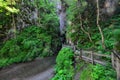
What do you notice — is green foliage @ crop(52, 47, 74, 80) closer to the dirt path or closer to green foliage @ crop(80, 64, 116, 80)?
the dirt path

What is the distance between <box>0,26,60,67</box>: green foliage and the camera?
19.3m

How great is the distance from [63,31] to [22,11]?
23.3ft

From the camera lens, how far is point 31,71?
15.0 m

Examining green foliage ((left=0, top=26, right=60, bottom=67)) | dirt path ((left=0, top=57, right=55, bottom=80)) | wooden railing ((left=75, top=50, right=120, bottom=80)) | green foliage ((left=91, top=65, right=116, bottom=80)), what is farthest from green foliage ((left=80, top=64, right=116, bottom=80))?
green foliage ((left=0, top=26, right=60, bottom=67))

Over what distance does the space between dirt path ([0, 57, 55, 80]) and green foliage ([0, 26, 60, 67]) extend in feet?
4.16

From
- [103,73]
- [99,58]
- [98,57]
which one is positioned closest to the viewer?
[103,73]

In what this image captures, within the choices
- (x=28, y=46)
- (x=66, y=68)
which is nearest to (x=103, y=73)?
(x=66, y=68)

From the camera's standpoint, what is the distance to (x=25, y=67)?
1650 centimetres

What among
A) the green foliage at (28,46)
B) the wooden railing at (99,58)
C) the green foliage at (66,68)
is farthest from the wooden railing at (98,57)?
the green foliage at (28,46)

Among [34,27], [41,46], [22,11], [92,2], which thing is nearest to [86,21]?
[92,2]

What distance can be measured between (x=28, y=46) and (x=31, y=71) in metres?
5.60

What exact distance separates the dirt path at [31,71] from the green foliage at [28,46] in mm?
1269

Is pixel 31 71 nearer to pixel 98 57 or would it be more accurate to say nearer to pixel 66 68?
pixel 66 68

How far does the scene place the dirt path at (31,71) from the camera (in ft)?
44.6
